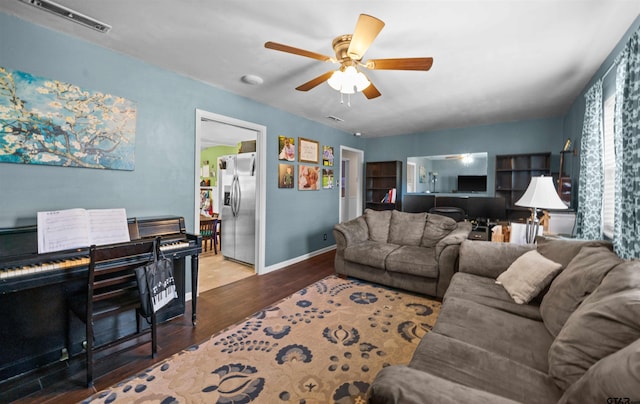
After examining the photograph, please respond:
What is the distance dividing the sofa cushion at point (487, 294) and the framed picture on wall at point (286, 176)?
2685 mm

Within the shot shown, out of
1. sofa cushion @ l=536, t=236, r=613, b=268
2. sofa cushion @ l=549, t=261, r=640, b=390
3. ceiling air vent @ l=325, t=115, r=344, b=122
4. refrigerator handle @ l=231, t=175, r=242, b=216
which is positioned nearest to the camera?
sofa cushion @ l=549, t=261, r=640, b=390

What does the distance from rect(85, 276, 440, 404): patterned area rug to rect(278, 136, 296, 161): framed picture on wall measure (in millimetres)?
2202

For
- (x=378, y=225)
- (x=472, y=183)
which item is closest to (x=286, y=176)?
Answer: (x=378, y=225)

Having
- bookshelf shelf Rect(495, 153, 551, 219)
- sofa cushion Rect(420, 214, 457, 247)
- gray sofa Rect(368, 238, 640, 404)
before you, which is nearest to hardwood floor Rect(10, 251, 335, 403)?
sofa cushion Rect(420, 214, 457, 247)

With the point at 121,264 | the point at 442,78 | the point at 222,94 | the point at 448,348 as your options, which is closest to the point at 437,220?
the point at 442,78

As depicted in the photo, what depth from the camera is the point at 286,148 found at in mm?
4168

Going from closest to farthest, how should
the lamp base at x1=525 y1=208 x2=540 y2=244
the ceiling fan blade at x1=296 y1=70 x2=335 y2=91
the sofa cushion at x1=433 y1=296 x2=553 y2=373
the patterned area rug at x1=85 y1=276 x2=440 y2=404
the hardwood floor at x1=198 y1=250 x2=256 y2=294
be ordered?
the sofa cushion at x1=433 y1=296 x2=553 y2=373 → the patterned area rug at x1=85 y1=276 x2=440 y2=404 → the ceiling fan blade at x1=296 y1=70 x2=335 y2=91 → the lamp base at x1=525 y1=208 x2=540 y2=244 → the hardwood floor at x1=198 y1=250 x2=256 y2=294

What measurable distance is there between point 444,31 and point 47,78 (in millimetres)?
3060

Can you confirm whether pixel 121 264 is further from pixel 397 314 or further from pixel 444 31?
pixel 444 31

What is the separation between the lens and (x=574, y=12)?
179cm

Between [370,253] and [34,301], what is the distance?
3052 mm

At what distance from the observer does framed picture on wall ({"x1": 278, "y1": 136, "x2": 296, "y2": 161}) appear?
408cm

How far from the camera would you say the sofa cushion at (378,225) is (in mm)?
4008

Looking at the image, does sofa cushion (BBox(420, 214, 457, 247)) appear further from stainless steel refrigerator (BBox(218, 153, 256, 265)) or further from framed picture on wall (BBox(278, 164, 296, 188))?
stainless steel refrigerator (BBox(218, 153, 256, 265))
